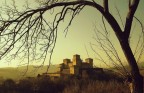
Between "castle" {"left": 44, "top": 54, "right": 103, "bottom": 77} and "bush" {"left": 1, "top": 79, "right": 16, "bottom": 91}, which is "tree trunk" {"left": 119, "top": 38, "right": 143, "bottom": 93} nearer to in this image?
"bush" {"left": 1, "top": 79, "right": 16, "bottom": 91}

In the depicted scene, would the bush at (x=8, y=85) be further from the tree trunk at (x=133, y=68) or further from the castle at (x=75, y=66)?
the tree trunk at (x=133, y=68)

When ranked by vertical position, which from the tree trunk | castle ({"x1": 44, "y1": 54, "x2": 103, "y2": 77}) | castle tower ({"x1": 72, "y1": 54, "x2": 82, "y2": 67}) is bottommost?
the tree trunk

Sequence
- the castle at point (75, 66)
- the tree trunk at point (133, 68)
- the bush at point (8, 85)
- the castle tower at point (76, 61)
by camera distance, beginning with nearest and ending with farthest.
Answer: the tree trunk at point (133, 68) < the bush at point (8, 85) < the castle at point (75, 66) < the castle tower at point (76, 61)

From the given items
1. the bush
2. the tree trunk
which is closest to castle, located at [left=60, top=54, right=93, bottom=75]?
the bush

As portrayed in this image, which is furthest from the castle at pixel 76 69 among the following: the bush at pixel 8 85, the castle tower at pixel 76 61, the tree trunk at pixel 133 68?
the tree trunk at pixel 133 68

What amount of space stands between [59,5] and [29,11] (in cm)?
72

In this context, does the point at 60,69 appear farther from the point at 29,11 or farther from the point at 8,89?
the point at 29,11

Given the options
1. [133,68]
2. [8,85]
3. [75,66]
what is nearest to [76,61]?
[75,66]

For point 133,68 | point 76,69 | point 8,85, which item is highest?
point 76,69

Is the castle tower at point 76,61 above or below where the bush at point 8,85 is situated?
above

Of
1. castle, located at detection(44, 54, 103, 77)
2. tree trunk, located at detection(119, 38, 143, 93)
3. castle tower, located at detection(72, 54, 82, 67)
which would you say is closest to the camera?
tree trunk, located at detection(119, 38, 143, 93)

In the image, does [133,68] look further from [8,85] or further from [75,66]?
[75,66]

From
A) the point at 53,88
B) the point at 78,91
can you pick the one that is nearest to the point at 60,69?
the point at 53,88

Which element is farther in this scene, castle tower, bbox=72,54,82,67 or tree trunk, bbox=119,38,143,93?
castle tower, bbox=72,54,82,67
